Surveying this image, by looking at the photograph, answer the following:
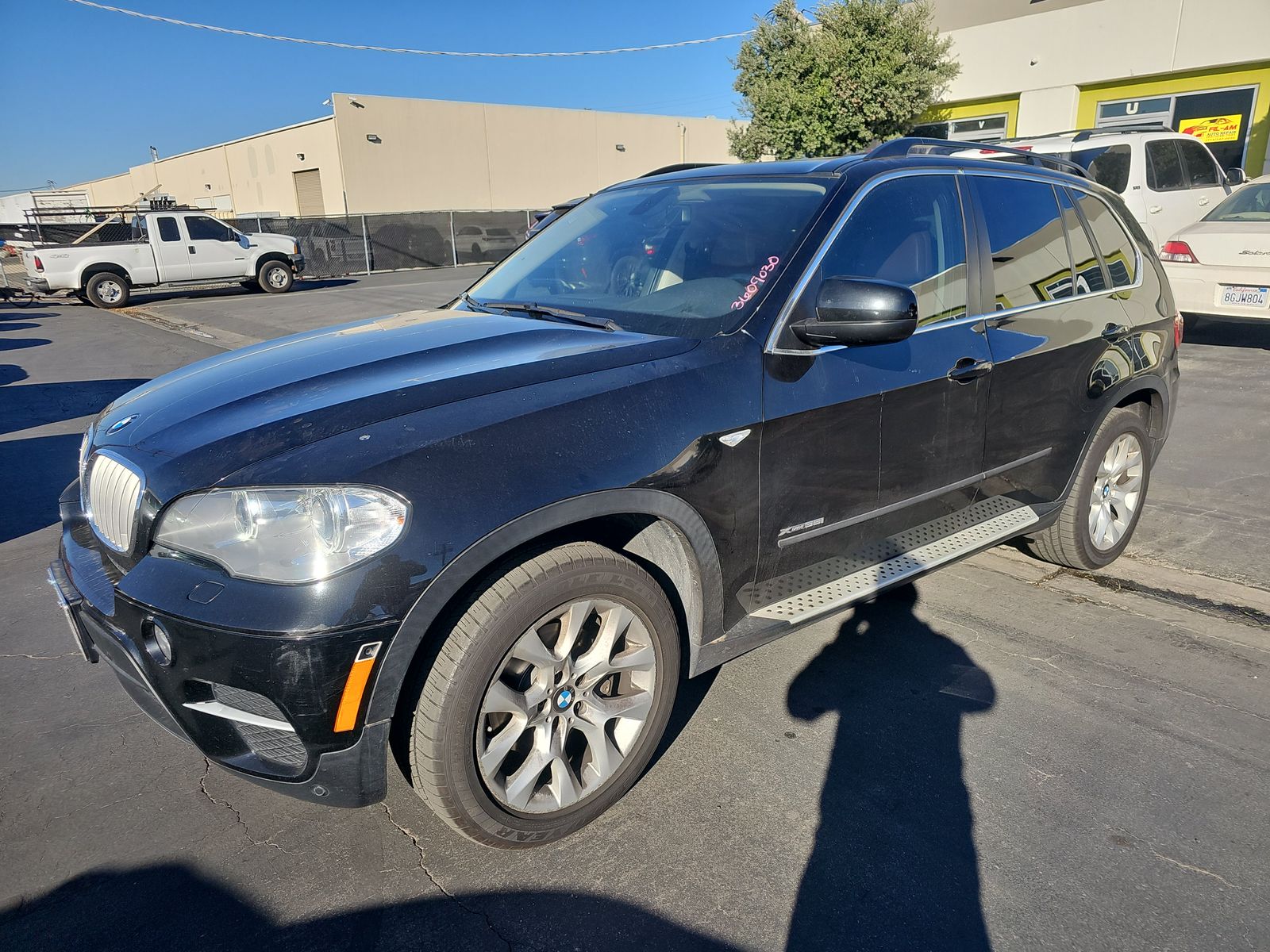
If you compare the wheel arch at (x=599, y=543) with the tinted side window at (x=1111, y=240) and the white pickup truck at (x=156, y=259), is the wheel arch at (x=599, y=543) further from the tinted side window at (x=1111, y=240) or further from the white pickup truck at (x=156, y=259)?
the white pickup truck at (x=156, y=259)

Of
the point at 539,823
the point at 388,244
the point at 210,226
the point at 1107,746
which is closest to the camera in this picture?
the point at 539,823

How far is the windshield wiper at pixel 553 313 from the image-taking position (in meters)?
2.96

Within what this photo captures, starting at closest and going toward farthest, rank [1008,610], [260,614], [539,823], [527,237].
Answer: [260,614] → [539,823] → [1008,610] → [527,237]

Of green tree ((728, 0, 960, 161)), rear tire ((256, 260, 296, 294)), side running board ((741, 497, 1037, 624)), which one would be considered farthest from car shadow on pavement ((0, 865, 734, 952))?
rear tire ((256, 260, 296, 294))

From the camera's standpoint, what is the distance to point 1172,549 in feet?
14.8

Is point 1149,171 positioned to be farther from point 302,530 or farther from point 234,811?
point 234,811

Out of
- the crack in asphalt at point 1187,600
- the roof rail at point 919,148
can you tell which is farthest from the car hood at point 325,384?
the crack in asphalt at point 1187,600

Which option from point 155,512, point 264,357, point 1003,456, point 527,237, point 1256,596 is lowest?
point 1256,596

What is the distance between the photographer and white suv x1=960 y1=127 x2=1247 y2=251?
1018 cm

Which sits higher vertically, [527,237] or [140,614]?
[527,237]

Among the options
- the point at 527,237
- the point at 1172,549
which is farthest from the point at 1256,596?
the point at 527,237

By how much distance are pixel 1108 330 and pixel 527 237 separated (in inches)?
111

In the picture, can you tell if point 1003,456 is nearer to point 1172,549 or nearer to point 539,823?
point 1172,549

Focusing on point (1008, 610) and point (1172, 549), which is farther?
point (1172, 549)
